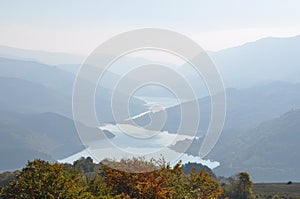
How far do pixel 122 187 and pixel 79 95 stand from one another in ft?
38.5

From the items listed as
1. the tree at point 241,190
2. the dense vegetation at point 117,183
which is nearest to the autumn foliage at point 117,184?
the dense vegetation at point 117,183

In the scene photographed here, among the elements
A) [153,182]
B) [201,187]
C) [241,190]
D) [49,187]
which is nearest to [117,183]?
[153,182]

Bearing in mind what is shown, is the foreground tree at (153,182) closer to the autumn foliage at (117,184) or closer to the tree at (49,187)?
the autumn foliage at (117,184)

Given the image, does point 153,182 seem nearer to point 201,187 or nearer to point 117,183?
point 117,183

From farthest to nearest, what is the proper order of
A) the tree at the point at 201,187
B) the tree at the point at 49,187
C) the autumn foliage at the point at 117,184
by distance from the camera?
the tree at the point at 201,187, the autumn foliage at the point at 117,184, the tree at the point at 49,187

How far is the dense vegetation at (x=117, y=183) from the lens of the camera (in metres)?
25.8

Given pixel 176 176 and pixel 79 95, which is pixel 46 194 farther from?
pixel 176 176

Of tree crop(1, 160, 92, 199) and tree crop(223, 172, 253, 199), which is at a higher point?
tree crop(223, 172, 253, 199)

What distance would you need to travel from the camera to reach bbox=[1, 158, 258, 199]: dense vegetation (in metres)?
25.8

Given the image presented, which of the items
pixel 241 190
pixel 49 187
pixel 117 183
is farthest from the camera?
pixel 241 190

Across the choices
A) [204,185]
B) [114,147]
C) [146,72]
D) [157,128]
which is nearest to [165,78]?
[146,72]

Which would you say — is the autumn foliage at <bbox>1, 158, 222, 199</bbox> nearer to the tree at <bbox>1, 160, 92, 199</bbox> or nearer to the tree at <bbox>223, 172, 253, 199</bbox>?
the tree at <bbox>1, 160, 92, 199</bbox>

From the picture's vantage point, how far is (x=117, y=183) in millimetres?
31188

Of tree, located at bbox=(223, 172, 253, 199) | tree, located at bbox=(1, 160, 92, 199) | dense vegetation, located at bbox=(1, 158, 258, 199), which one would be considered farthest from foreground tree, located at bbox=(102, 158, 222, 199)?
tree, located at bbox=(223, 172, 253, 199)
